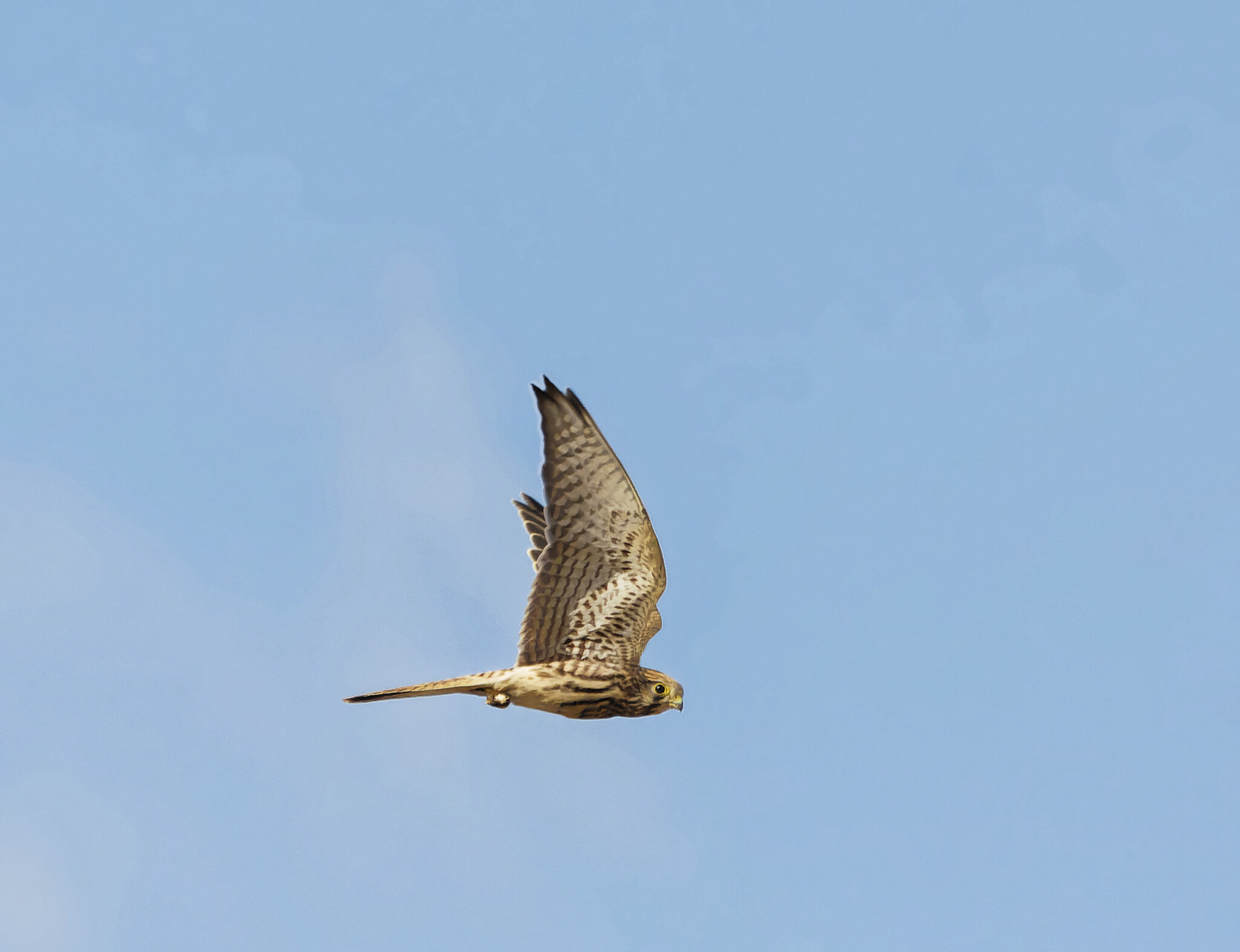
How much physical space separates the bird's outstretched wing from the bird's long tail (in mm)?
509

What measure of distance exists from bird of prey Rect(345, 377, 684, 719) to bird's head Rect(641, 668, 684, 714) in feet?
0.04

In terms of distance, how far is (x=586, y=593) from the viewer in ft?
39.8

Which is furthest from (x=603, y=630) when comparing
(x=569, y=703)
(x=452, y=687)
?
(x=452, y=687)

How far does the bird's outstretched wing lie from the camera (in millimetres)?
11750

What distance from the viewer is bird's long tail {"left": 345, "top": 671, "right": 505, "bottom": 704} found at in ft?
35.1

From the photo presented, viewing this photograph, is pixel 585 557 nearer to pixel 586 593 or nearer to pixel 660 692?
pixel 586 593

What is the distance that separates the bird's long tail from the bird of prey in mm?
34

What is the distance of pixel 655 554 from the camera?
1227cm

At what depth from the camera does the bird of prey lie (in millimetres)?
11727

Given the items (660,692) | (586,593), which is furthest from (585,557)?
(660,692)

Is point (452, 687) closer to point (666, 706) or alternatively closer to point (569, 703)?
point (569, 703)

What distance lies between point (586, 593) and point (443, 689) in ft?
5.85

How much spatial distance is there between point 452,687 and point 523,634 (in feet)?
3.37

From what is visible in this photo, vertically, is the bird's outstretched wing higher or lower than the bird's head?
higher
